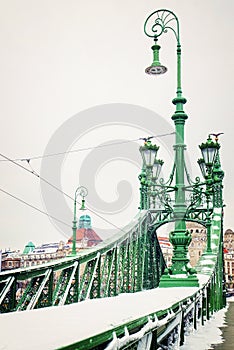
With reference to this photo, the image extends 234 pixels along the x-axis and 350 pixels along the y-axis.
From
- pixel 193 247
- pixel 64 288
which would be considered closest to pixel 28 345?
pixel 64 288

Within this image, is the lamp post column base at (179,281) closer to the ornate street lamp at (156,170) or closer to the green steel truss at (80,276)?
the green steel truss at (80,276)

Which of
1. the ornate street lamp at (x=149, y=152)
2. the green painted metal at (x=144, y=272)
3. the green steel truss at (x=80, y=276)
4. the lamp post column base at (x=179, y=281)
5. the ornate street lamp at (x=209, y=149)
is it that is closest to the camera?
the green painted metal at (x=144, y=272)

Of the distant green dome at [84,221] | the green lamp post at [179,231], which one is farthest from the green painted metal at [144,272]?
the distant green dome at [84,221]

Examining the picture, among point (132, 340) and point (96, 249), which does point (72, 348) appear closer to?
point (132, 340)

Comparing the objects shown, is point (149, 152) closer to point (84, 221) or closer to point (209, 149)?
point (209, 149)

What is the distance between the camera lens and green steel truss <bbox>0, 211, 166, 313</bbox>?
5.01 meters

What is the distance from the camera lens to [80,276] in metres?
8.58

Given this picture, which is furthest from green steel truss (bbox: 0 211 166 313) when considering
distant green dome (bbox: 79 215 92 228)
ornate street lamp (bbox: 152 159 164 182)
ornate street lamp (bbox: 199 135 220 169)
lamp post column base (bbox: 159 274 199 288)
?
distant green dome (bbox: 79 215 92 228)

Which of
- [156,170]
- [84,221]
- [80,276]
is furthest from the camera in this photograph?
[84,221]

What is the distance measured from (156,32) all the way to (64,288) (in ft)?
21.1

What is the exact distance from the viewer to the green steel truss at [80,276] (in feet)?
16.4

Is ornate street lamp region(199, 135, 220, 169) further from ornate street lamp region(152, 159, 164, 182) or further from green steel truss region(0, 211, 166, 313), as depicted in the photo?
ornate street lamp region(152, 159, 164, 182)

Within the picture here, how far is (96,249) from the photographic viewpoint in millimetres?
7703

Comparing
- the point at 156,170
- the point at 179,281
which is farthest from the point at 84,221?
the point at 179,281
